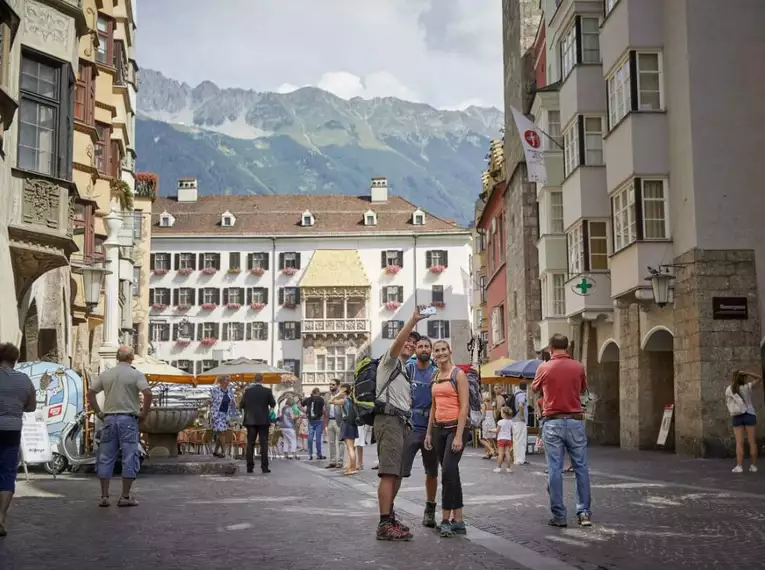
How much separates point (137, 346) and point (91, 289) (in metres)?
33.3

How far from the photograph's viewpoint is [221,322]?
3433 inches

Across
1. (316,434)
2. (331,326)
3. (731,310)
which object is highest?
(331,326)

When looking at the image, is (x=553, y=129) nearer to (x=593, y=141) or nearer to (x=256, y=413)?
(x=593, y=141)

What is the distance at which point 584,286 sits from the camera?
31.3 m

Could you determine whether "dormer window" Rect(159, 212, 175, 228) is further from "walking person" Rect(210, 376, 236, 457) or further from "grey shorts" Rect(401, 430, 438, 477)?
"grey shorts" Rect(401, 430, 438, 477)

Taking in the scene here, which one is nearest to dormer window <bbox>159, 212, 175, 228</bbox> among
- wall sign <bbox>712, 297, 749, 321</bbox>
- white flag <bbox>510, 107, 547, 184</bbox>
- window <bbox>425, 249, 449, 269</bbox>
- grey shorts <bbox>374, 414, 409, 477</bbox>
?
window <bbox>425, 249, 449, 269</bbox>

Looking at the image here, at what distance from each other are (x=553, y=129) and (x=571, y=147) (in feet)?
17.8

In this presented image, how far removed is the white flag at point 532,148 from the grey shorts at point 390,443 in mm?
26303

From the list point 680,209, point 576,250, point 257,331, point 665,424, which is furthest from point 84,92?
point 257,331

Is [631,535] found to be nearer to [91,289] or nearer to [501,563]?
[501,563]

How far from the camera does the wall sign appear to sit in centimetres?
2403

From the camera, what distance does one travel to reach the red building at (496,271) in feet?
172

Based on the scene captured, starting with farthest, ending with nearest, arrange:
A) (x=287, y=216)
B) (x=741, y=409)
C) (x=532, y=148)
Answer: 1. (x=287, y=216)
2. (x=532, y=148)
3. (x=741, y=409)

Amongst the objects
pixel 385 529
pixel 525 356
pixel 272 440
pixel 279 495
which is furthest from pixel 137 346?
pixel 385 529
